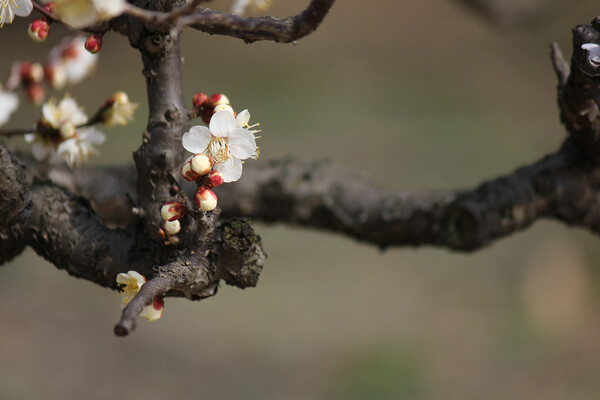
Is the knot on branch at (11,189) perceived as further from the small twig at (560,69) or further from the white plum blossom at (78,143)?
the small twig at (560,69)

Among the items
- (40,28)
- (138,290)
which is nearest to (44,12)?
(40,28)

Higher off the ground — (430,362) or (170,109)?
(170,109)

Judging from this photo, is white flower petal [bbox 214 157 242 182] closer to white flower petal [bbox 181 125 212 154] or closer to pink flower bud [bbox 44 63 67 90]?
white flower petal [bbox 181 125 212 154]

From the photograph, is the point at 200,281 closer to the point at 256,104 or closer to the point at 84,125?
the point at 84,125

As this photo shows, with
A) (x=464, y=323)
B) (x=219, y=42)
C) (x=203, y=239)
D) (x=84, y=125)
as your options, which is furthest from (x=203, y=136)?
(x=219, y=42)

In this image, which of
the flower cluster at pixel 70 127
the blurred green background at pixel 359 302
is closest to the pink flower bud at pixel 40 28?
the flower cluster at pixel 70 127

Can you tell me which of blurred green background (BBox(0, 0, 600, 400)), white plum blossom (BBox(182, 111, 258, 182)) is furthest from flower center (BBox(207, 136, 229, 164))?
blurred green background (BBox(0, 0, 600, 400))
